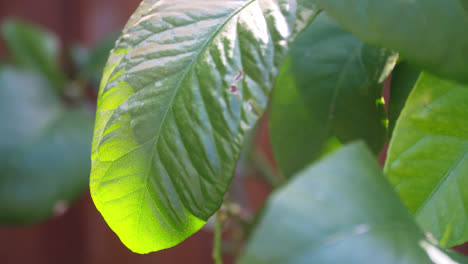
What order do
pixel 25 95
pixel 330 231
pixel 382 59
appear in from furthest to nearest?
1. pixel 25 95
2. pixel 382 59
3. pixel 330 231

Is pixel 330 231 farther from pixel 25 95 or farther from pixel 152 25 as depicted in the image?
pixel 25 95

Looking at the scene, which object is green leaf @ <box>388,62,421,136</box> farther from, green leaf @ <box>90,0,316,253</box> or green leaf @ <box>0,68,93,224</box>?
green leaf @ <box>0,68,93,224</box>

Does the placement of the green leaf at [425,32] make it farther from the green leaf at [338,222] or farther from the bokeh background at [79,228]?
the bokeh background at [79,228]

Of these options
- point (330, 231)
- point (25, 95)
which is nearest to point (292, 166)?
point (330, 231)

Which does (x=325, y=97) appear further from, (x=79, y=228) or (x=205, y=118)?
(x=79, y=228)

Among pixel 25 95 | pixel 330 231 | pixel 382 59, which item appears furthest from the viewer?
pixel 25 95

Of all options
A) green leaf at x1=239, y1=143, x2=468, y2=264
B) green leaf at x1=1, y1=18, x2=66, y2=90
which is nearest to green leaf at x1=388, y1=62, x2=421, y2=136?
green leaf at x1=239, y1=143, x2=468, y2=264
